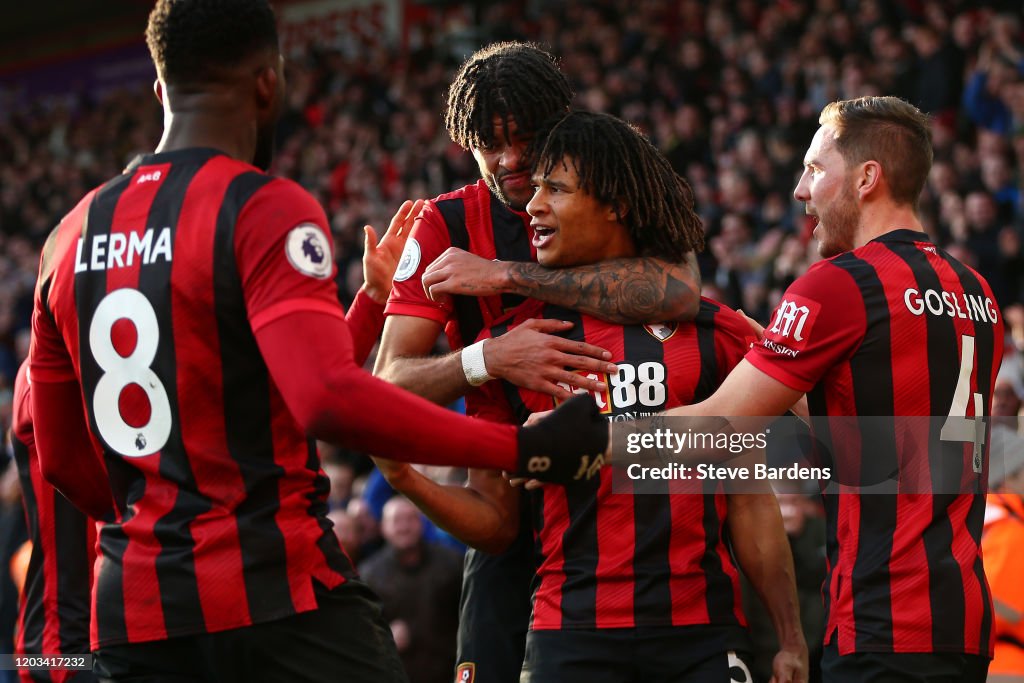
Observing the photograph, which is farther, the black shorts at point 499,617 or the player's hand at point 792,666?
the black shorts at point 499,617

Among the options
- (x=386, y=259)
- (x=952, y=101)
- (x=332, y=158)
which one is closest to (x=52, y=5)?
(x=332, y=158)

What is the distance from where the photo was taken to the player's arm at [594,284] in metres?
3.33

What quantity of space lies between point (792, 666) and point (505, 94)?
1867mm

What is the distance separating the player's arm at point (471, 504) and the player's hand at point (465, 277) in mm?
517

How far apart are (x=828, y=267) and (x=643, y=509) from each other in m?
0.81

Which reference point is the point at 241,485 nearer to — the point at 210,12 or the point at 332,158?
the point at 210,12

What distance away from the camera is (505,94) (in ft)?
12.0

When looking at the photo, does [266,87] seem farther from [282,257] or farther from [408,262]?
[408,262]

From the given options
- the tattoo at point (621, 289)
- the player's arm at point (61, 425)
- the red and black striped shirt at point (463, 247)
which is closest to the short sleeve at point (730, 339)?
the tattoo at point (621, 289)

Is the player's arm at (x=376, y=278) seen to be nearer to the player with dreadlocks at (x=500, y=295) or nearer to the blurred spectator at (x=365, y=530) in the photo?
the player with dreadlocks at (x=500, y=295)

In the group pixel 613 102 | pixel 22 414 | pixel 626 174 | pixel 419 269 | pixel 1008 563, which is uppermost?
pixel 613 102

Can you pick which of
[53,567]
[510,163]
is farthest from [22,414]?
[510,163]

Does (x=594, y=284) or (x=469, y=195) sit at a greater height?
(x=469, y=195)

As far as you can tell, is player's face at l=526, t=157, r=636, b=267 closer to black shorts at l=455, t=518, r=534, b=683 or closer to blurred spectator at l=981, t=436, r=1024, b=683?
black shorts at l=455, t=518, r=534, b=683
